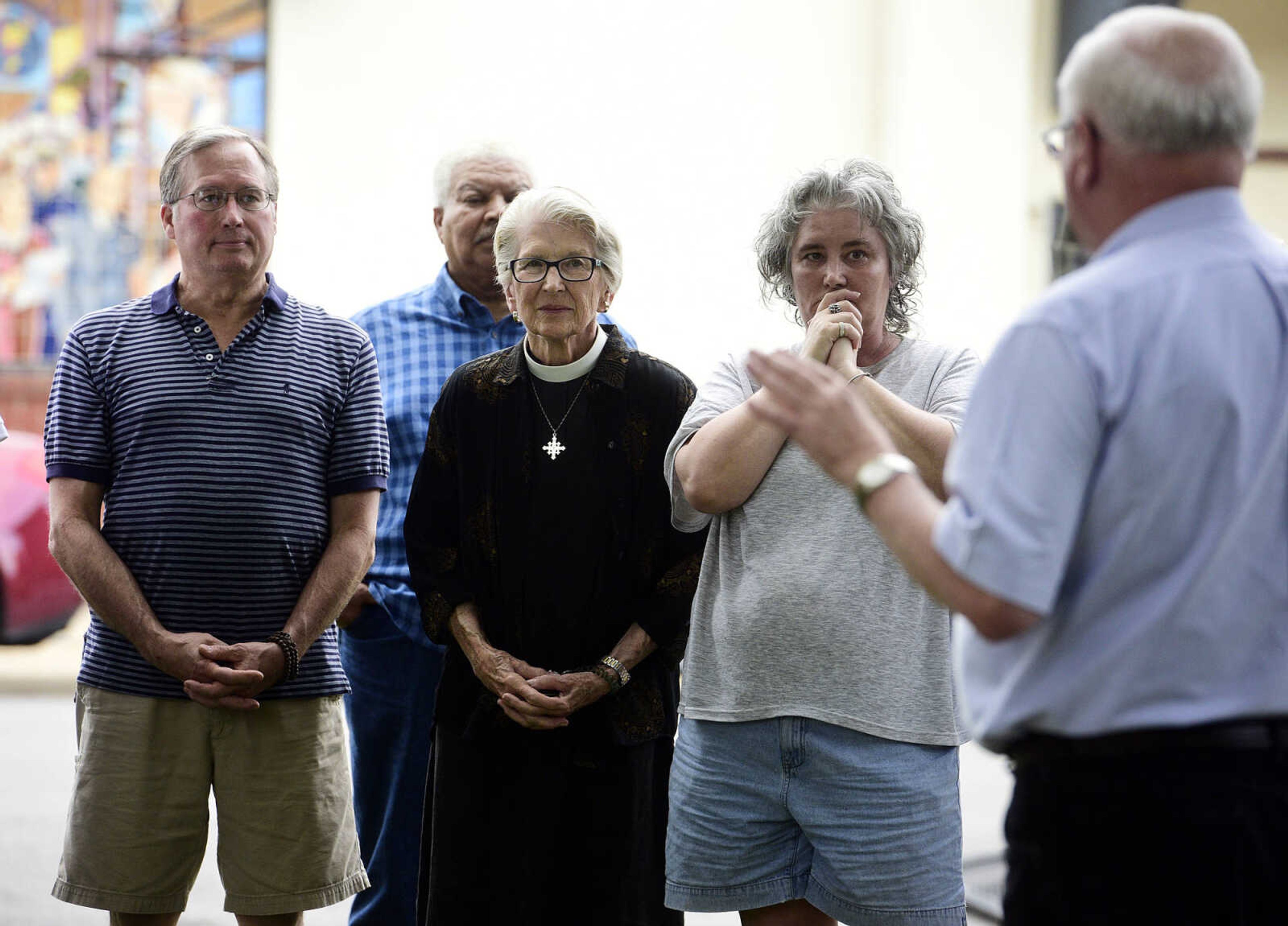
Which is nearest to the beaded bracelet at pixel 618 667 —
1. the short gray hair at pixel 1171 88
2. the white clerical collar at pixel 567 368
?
the white clerical collar at pixel 567 368

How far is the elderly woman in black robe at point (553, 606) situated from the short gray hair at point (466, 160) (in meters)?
0.66

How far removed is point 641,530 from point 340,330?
0.71 meters

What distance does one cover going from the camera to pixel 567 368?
88.4 inches

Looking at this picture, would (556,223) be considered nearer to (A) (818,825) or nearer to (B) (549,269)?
(B) (549,269)

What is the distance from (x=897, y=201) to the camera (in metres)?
2.06

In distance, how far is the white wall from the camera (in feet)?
21.3

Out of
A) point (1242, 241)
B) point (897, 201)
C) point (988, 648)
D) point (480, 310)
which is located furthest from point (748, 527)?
point (480, 310)

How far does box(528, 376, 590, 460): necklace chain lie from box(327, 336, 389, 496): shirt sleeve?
328 mm

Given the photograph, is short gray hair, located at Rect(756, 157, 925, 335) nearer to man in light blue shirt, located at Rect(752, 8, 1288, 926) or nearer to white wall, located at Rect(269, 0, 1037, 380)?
man in light blue shirt, located at Rect(752, 8, 1288, 926)

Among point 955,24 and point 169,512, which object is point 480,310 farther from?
point 955,24

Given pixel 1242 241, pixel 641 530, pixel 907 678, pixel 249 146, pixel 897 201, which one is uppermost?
pixel 249 146

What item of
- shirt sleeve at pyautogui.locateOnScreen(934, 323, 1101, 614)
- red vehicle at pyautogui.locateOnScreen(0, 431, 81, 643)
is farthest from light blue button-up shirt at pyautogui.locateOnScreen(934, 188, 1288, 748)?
red vehicle at pyautogui.locateOnScreen(0, 431, 81, 643)

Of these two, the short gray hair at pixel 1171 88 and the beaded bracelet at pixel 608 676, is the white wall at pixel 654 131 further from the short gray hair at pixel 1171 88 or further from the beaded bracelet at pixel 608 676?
the short gray hair at pixel 1171 88

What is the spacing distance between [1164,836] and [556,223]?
1.40 metres
